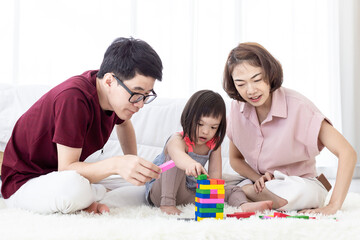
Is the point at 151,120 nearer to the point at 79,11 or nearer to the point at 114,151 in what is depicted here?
the point at 114,151

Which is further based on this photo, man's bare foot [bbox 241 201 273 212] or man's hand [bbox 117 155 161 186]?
man's bare foot [bbox 241 201 273 212]

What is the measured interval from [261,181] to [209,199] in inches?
20.9

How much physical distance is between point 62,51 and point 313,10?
187 centimetres

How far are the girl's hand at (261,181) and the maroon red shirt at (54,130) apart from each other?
0.59m

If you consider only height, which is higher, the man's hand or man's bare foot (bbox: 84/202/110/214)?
the man's hand

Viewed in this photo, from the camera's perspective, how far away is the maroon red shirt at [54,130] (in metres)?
1.22

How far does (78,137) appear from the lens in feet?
4.00

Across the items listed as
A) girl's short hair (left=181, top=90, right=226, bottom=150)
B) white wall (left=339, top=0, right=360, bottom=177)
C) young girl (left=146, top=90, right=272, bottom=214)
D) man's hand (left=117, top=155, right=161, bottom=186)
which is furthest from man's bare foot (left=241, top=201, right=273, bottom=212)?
white wall (left=339, top=0, right=360, bottom=177)

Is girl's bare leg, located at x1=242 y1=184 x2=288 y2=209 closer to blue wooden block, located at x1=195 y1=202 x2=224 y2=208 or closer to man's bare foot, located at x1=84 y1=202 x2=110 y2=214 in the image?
blue wooden block, located at x1=195 y1=202 x2=224 y2=208

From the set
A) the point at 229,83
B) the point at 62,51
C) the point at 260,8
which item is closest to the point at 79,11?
the point at 62,51

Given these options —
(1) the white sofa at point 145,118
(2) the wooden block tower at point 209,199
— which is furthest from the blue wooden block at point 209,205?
(1) the white sofa at point 145,118

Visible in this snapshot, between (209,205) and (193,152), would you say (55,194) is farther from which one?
(193,152)

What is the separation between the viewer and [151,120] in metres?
2.13

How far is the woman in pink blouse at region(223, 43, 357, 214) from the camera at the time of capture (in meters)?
1.45
